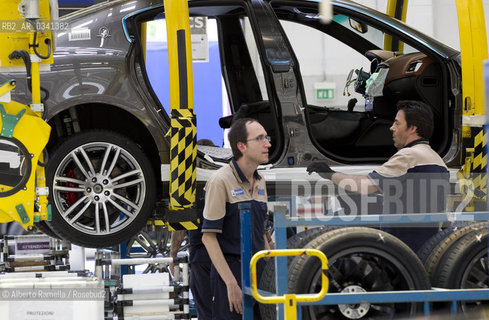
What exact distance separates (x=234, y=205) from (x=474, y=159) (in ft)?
8.00

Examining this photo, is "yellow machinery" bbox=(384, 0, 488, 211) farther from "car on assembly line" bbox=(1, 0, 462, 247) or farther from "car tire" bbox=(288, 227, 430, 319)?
"car tire" bbox=(288, 227, 430, 319)

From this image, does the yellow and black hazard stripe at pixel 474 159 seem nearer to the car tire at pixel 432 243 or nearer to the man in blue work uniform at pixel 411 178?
the man in blue work uniform at pixel 411 178

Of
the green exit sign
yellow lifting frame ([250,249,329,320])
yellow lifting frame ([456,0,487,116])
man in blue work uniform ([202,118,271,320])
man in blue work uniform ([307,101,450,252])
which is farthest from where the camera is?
the green exit sign

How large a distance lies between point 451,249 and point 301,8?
3.05 meters

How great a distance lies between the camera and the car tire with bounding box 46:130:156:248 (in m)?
6.02

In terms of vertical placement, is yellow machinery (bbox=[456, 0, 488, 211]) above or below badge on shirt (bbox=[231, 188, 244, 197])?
above

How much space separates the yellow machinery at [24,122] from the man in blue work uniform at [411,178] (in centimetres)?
205

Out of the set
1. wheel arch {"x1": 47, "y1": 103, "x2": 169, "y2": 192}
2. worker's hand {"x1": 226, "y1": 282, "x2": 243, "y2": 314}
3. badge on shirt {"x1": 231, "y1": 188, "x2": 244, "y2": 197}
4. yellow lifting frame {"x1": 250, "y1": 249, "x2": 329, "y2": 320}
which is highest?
wheel arch {"x1": 47, "y1": 103, "x2": 169, "y2": 192}

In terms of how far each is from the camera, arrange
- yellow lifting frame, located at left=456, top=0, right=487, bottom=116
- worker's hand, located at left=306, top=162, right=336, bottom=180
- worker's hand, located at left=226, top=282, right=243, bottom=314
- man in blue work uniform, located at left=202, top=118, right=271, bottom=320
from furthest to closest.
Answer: yellow lifting frame, located at left=456, top=0, right=487, bottom=116, worker's hand, located at left=306, top=162, right=336, bottom=180, man in blue work uniform, located at left=202, top=118, right=271, bottom=320, worker's hand, located at left=226, top=282, right=243, bottom=314

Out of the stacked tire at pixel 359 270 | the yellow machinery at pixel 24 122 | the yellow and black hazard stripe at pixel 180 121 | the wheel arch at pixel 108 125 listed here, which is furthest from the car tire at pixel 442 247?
the yellow machinery at pixel 24 122

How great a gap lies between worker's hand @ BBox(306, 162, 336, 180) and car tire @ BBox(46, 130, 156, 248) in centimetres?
113

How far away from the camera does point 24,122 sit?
5.77 meters

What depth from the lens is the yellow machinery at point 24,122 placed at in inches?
226

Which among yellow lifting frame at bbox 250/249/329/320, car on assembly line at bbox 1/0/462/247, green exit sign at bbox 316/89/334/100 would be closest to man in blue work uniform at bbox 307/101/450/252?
yellow lifting frame at bbox 250/249/329/320
